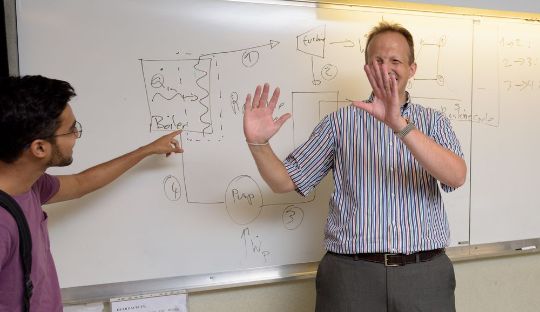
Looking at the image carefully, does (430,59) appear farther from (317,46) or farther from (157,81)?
(157,81)

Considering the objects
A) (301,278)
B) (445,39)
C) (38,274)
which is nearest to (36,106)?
(38,274)

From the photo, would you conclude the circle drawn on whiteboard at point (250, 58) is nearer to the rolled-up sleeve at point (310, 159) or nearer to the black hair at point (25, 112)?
the rolled-up sleeve at point (310, 159)

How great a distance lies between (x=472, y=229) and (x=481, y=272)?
9.5 inches

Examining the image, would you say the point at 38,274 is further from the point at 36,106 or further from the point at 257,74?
the point at 257,74

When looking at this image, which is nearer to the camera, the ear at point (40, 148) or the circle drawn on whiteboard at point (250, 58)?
the ear at point (40, 148)

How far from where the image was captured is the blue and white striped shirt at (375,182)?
1.43m

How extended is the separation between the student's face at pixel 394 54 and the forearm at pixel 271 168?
46cm

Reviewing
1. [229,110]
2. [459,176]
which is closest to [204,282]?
[229,110]

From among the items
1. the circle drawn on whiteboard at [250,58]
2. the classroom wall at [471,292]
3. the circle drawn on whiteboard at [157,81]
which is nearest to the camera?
the circle drawn on whiteboard at [157,81]

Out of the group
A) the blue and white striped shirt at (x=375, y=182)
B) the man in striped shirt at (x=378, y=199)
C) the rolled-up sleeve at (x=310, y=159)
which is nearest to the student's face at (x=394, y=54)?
the man in striped shirt at (x=378, y=199)

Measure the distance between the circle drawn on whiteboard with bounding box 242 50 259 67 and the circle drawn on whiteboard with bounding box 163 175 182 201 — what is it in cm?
50

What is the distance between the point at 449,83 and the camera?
1946 mm

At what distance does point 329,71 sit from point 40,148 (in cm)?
111

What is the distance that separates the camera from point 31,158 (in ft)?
3.56
